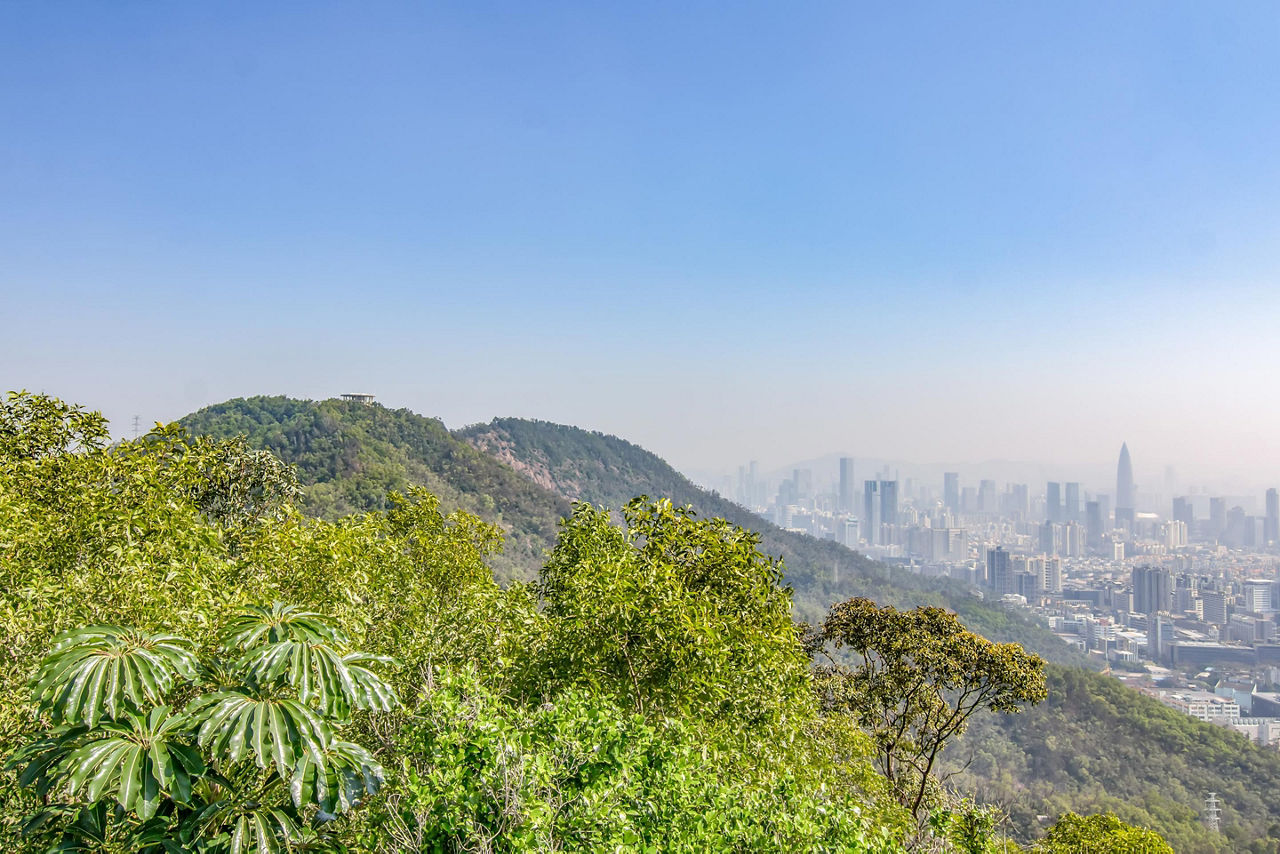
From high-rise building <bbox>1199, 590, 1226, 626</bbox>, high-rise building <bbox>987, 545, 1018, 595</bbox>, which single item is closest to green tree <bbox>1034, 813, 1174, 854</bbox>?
high-rise building <bbox>1199, 590, 1226, 626</bbox>

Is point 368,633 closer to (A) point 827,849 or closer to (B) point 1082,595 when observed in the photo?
(A) point 827,849

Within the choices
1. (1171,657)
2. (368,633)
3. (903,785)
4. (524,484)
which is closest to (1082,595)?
(1171,657)

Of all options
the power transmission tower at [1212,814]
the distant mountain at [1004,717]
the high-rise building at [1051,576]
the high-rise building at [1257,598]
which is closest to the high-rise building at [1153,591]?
the high-rise building at [1051,576]

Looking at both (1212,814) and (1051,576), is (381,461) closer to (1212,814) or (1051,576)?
(1212,814)

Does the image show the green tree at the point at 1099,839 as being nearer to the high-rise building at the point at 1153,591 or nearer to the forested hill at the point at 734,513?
the forested hill at the point at 734,513

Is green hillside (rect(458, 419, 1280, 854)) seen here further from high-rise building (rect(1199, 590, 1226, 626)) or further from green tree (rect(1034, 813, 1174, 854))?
high-rise building (rect(1199, 590, 1226, 626))

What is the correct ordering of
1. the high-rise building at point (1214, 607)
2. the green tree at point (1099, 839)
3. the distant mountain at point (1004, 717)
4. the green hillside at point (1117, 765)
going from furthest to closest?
the high-rise building at point (1214, 607), the distant mountain at point (1004, 717), the green hillside at point (1117, 765), the green tree at point (1099, 839)

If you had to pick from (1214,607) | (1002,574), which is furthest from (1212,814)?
(1002,574)
